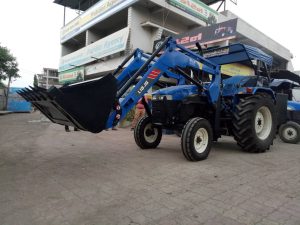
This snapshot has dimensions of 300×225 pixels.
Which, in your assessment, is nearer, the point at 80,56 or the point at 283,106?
the point at 283,106

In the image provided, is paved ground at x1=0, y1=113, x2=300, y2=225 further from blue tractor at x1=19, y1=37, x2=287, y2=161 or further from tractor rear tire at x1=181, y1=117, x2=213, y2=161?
blue tractor at x1=19, y1=37, x2=287, y2=161

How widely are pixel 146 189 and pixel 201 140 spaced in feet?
7.63

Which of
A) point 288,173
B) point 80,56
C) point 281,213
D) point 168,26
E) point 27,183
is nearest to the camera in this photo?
point 281,213

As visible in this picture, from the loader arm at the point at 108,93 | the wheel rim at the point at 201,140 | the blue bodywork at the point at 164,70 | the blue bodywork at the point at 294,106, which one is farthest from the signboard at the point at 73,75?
the wheel rim at the point at 201,140

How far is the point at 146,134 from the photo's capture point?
7242mm

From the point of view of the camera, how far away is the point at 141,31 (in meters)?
20.5

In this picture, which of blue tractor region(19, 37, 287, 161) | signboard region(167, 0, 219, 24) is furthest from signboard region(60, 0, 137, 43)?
blue tractor region(19, 37, 287, 161)

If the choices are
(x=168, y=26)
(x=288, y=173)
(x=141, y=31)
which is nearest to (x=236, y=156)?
(x=288, y=173)

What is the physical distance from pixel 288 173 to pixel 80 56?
25682 millimetres

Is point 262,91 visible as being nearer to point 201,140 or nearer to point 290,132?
point 201,140

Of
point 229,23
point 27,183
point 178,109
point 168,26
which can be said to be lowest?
point 27,183

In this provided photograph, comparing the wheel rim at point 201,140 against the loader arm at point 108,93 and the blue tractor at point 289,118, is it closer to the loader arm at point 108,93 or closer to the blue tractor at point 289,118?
the loader arm at point 108,93

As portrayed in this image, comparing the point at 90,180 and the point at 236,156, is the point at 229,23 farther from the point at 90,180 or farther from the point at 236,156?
the point at 90,180

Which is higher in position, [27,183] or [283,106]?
[283,106]
